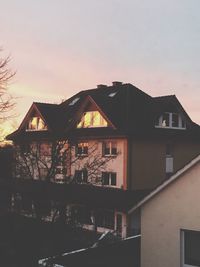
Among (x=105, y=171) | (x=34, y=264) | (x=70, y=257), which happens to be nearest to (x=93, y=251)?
(x=70, y=257)

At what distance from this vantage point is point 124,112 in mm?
32875

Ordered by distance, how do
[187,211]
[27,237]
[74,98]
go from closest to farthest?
1. [187,211]
2. [27,237]
3. [74,98]

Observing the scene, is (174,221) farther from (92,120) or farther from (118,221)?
(92,120)

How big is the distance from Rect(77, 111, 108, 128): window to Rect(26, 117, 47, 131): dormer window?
15.3ft

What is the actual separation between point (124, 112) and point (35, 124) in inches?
347

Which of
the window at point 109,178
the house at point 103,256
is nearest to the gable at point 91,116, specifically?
the window at point 109,178

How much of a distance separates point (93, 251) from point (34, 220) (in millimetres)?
3941

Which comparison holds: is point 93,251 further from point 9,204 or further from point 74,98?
point 74,98

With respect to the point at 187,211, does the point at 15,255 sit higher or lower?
lower

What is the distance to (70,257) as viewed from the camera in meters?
18.3

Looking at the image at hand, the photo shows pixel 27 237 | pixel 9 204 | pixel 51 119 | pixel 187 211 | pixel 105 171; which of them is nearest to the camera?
pixel 187 211

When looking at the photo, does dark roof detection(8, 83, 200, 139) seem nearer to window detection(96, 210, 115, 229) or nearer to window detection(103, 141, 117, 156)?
window detection(103, 141, 117, 156)

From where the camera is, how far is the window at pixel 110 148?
3131 cm

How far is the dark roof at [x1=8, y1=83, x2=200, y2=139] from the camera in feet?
102
